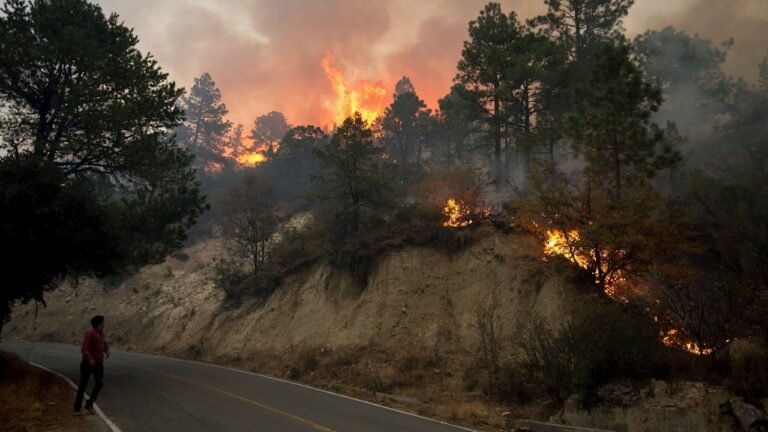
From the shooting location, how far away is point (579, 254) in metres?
19.4

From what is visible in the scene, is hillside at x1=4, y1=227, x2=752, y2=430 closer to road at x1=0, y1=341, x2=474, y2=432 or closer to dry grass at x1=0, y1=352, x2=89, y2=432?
road at x1=0, y1=341, x2=474, y2=432

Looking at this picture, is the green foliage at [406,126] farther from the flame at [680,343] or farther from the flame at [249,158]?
the flame at [680,343]

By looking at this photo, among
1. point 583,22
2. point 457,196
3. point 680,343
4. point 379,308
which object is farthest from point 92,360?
point 583,22

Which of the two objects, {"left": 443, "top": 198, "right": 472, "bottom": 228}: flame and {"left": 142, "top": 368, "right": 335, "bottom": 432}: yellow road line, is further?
{"left": 443, "top": 198, "right": 472, "bottom": 228}: flame

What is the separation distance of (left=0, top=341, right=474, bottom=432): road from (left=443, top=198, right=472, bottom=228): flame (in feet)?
44.8

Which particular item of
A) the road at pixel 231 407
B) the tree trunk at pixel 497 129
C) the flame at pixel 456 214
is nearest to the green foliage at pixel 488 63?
the tree trunk at pixel 497 129

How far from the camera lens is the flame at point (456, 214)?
1095 inches

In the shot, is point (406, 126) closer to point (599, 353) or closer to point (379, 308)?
point (379, 308)

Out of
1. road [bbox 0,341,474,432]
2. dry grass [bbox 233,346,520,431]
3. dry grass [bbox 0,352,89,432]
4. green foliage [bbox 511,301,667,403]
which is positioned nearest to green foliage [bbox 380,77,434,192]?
dry grass [bbox 233,346,520,431]

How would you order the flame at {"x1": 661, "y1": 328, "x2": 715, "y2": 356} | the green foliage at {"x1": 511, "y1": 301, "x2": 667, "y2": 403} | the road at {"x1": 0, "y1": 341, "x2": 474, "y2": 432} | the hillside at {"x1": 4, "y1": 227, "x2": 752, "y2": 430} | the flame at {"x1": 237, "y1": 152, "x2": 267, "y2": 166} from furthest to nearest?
the flame at {"x1": 237, "y1": 152, "x2": 267, "y2": 166}
the hillside at {"x1": 4, "y1": 227, "x2": 752, "y2": 430}
the green foliage at {"x1": 511, "y1": 301, "x2": 667, "y2": 403}
the flame at {"x1": 661, "y1": 328, "x2": 715, "y2": 356}
the road at {"x1": 0, "y1": 341, "x2": 474, "y2": 432}

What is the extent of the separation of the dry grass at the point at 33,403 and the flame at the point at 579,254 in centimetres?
1714

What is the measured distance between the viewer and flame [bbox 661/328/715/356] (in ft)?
38.2

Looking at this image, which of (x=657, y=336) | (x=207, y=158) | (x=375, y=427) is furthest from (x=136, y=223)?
(x=207, y=158)

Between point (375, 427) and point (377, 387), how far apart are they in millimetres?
7664
